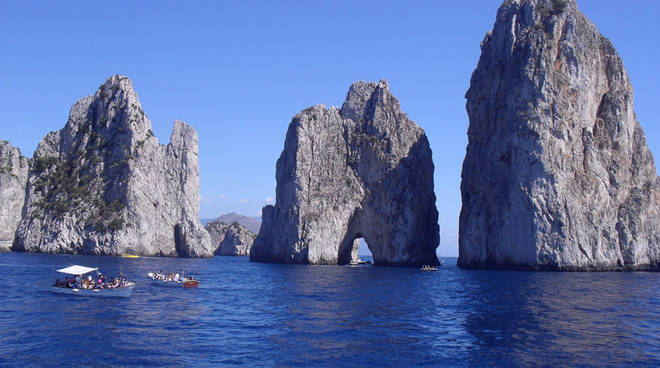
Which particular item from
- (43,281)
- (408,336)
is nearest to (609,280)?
(408,336)

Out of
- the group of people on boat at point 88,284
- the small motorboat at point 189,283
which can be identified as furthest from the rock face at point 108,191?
the group of people on boat at point 88,284

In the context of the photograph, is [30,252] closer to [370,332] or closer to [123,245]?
[123,245]

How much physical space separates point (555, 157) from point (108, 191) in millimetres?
93533

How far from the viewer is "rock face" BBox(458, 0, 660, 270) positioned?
290 ft

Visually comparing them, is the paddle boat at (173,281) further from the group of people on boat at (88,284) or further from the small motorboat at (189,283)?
the group of people on boat at (88,284)

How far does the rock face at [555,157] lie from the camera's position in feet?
290

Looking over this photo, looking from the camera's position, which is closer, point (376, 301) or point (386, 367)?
point (386, 367)

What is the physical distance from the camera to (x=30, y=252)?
119750mm

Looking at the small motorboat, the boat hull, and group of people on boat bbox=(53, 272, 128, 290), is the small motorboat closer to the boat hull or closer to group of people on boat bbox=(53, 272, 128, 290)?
group of people on boat bbox=(53, 272, 128, 290)

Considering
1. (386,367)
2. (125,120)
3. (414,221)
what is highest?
(125,120)

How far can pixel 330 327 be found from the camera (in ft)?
116

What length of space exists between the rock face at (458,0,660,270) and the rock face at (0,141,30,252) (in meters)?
97.0

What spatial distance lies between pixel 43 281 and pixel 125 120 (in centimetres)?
8138

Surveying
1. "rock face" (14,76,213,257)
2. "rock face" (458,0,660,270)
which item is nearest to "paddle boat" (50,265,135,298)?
"rock face" (458,0,660,270)
